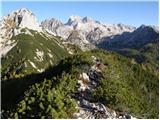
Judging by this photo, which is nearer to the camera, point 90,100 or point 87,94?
point 90,100

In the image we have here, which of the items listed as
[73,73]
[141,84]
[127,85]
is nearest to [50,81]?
[73,73]

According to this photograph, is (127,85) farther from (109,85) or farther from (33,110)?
(33,110)

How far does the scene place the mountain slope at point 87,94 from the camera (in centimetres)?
4994

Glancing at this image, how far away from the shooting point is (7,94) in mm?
67688

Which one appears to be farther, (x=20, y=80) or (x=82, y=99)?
(x=20, y=80)

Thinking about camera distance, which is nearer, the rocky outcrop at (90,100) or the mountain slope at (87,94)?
the mountain slope at (87,94)

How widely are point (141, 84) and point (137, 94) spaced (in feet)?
25.0

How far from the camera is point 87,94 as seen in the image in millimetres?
57500

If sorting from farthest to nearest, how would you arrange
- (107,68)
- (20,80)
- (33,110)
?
(20,80) → (107,68) → (33,110)

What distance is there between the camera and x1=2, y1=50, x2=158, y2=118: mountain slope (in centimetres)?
4994

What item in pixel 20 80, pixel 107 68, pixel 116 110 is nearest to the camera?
pixel 116 110

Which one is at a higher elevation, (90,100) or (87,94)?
(87,94)

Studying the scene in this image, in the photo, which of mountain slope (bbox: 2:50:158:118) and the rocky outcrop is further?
the rocky outcrop

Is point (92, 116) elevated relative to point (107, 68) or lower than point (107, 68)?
lower
